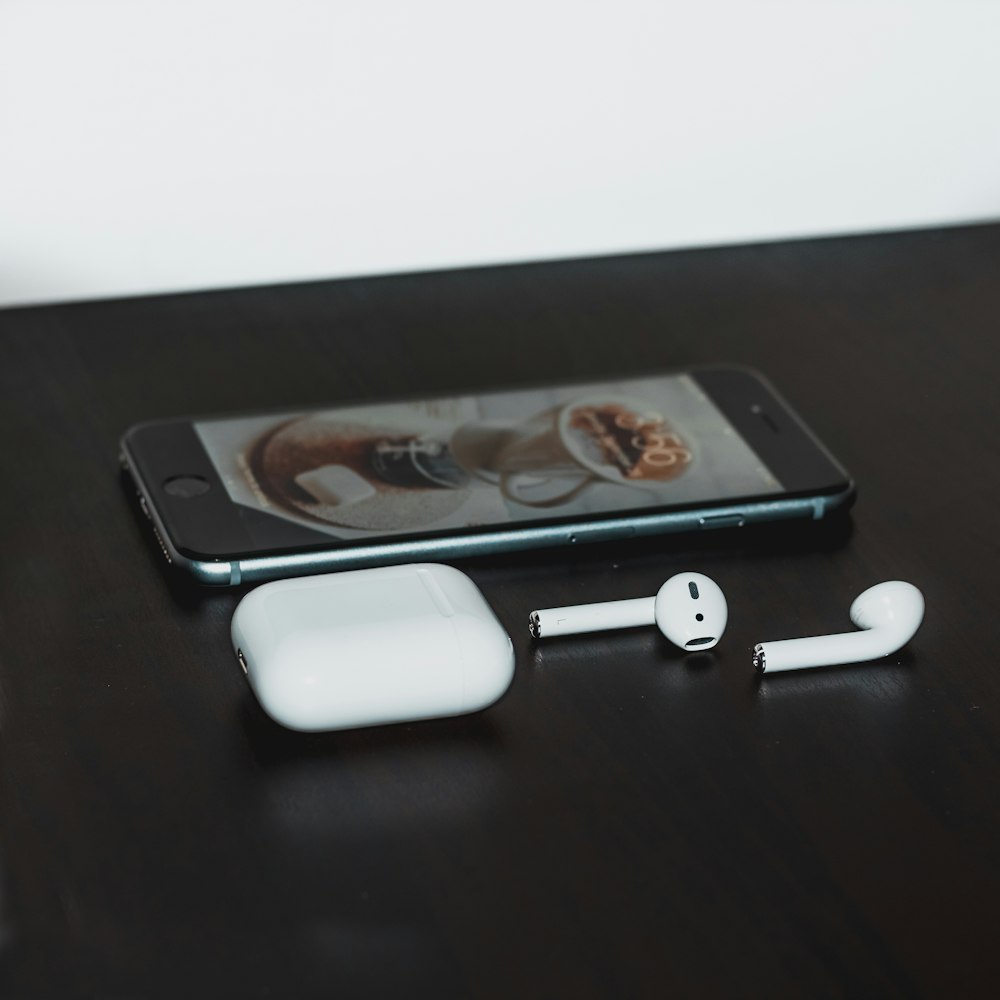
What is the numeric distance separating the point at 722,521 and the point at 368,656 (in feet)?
0.78

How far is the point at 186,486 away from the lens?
780 mm

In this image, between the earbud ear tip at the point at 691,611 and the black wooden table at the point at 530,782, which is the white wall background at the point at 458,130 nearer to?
the black wooden table at the point at 530,782

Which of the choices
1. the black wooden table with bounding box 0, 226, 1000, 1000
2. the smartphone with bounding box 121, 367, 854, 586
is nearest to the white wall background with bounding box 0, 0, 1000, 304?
the black wooden table with bounding box 0, 226, 1000, 1000

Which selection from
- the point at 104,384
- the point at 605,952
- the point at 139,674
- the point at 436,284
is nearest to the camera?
the point at 605,952

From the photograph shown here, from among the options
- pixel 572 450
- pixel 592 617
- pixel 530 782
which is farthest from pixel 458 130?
pixel 530 782

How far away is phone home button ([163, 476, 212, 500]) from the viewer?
0.77 meters

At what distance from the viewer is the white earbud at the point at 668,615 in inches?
27.0

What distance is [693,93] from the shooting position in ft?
3.83

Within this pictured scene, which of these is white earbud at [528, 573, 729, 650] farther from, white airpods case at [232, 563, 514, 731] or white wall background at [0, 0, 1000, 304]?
white wall background at [0, 0, 1000, 304]

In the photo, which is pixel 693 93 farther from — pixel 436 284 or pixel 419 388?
pixel 419 388

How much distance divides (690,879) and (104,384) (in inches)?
20.6

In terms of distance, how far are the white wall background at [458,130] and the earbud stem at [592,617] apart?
1.67 feet

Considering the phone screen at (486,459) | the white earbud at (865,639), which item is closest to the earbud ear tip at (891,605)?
the white earbud at (865,639)

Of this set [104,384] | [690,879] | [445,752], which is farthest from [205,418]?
[690,879]
